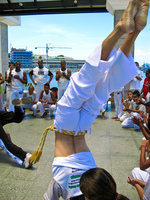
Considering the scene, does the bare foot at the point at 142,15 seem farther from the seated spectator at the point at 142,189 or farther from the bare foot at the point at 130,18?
the seated spectator at the point at 142,189

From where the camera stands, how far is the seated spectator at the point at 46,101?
22.4ft

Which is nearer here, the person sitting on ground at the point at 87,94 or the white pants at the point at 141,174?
the person sitting on ground at the point at 87,94

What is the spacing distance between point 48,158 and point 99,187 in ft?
8.34

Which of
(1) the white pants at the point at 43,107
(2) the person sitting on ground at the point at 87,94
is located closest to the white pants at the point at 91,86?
(2) the person sitting on ground at the point at 87,94

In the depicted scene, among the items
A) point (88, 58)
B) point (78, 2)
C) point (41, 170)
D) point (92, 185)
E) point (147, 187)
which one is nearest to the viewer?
point (92, 185)

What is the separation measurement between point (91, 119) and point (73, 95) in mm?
253

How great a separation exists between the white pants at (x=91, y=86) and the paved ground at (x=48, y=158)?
1.43 m

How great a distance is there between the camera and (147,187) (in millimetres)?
1822

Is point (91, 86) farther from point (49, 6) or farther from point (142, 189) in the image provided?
point (49, 6)

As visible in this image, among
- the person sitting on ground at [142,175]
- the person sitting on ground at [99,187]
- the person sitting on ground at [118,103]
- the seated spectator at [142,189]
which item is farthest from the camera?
the person sitting on ground at [118,103]

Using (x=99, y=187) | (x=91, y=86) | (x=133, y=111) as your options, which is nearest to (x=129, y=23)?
(x=91, y=86)

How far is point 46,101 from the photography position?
6.90 meters

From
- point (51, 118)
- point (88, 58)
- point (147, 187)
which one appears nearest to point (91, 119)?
point (88, 58)

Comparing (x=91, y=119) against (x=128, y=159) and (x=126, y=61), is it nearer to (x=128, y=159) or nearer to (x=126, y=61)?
(x=126, y=61)
